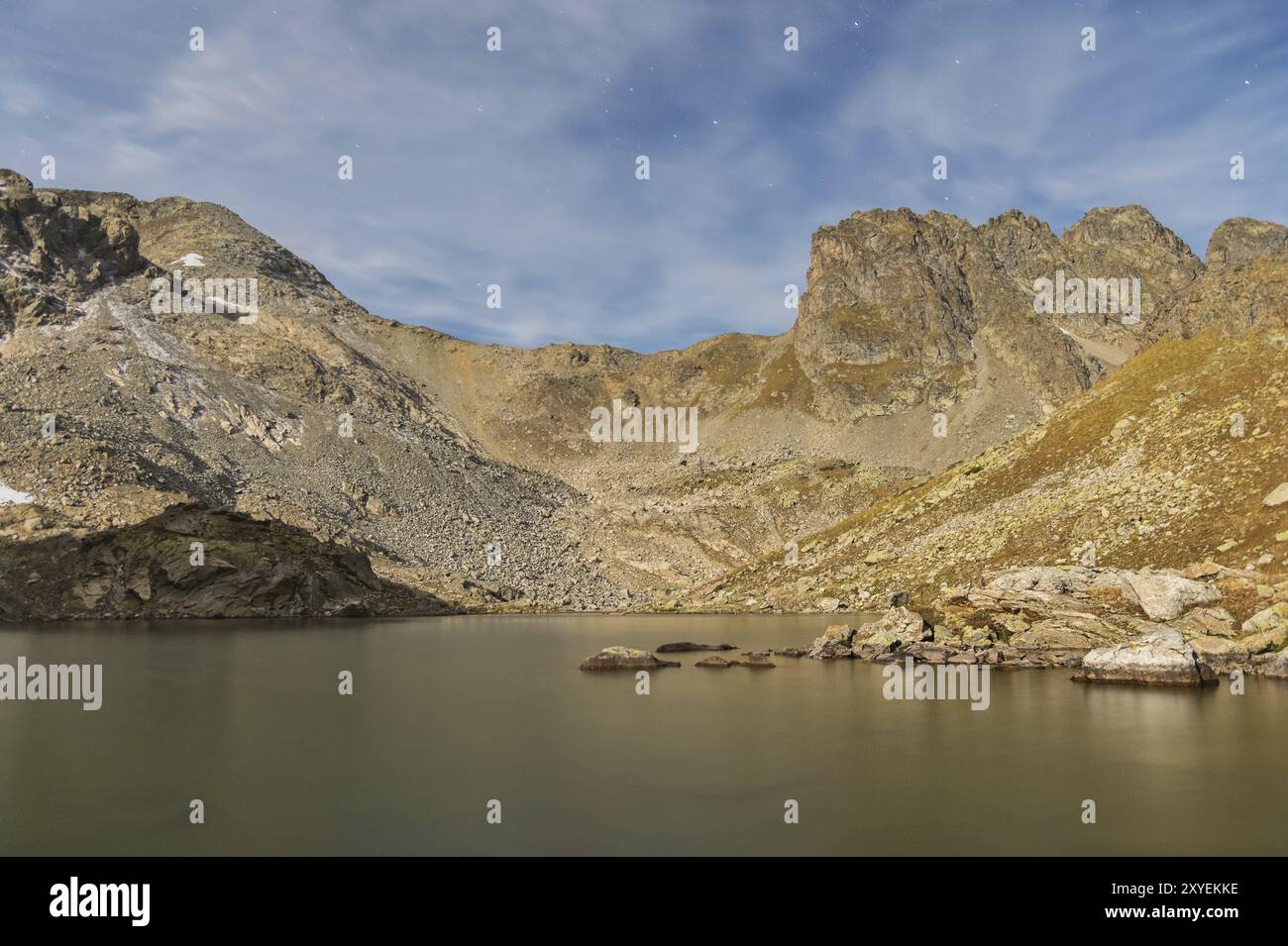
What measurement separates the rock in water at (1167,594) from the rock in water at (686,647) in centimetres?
2753

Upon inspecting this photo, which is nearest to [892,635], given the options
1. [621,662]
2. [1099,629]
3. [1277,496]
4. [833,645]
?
[833,645]

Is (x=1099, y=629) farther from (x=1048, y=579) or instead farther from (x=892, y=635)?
(x=892, y=635)

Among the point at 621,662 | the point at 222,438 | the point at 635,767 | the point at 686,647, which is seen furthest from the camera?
the point at 222,438

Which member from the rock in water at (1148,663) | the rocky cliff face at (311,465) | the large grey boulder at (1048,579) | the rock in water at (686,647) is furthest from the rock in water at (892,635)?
the rocky cliff face at (311,465)

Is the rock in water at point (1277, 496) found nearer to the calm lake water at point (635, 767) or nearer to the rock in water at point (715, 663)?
the calm lake water at point (635, 767)

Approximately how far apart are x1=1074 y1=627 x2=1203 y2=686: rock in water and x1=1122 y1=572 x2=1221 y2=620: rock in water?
252 inches

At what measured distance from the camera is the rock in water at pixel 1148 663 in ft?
129

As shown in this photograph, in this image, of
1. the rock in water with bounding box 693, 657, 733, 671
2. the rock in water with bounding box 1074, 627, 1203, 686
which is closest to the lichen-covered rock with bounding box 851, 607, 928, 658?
the rock in water with bounding box 693, 657, 733, 671

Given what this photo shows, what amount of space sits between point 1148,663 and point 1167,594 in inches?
432

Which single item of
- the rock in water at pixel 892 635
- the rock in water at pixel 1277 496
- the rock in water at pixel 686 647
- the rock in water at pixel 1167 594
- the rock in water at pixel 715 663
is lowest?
the rock in water at pixel 686 647

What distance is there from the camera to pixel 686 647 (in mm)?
62250

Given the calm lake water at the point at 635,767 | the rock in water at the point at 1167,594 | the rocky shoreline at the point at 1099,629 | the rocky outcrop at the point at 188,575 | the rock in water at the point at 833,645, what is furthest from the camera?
the rocky outcrop at the point at 188,575

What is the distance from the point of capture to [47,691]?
39625mm
